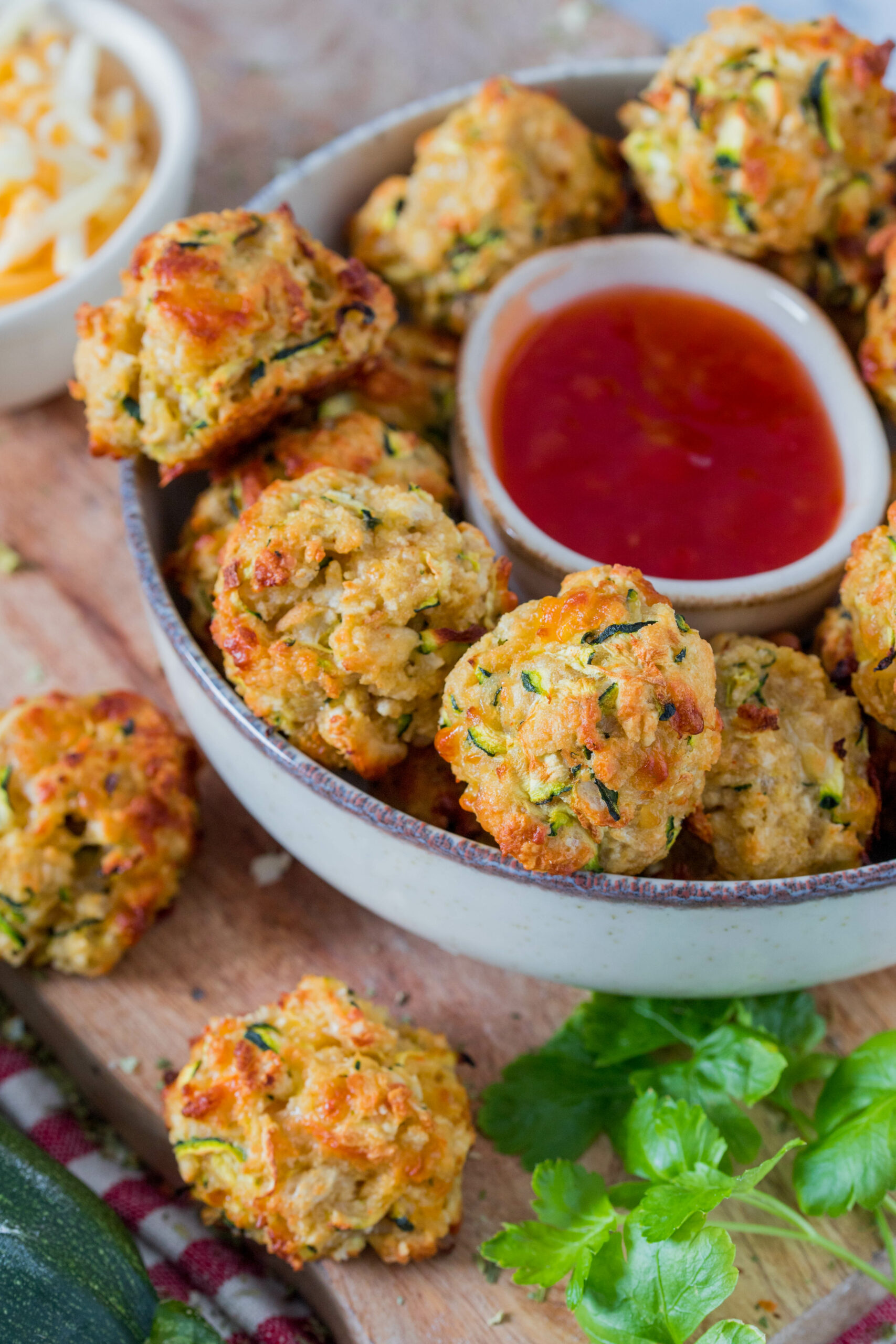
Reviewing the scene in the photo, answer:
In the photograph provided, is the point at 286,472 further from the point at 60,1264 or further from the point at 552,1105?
the point at 60,1264

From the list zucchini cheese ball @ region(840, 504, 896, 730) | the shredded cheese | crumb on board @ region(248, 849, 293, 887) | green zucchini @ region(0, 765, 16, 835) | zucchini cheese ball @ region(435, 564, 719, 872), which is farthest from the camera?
the shredded cheese

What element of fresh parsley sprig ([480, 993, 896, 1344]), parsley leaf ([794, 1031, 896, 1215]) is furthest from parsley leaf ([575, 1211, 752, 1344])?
parsley leaf ([794, 1031, 896, 1215])

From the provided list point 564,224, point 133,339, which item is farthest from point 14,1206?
point 564,224

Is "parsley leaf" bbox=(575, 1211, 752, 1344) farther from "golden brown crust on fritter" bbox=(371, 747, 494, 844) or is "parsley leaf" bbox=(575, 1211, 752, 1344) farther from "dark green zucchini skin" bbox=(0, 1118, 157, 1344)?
"dark green zucchini skin" bbox=(0, 1118, 157, 1344)

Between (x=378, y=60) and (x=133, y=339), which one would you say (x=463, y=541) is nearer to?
(x=133, y=339)

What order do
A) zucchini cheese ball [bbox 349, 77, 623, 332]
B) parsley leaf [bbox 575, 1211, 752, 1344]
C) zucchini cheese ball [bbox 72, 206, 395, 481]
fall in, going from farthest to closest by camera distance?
zucchini cheese ball [bbox 349, 77, 623, 332] < zucchini cheese ball [bbox 72, 206, 395, 481] < parsley leaf [bbox 575, 1211, 752, 1344]
